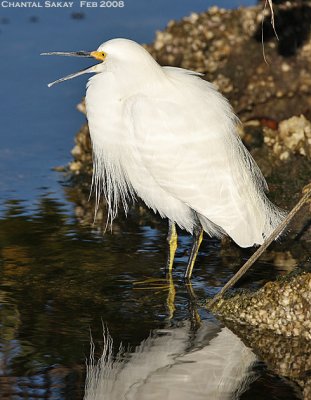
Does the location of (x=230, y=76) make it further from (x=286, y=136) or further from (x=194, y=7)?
(x=194, y=7)

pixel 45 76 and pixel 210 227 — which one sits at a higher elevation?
pixel 45 76

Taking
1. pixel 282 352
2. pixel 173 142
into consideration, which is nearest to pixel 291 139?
pixel 173 142

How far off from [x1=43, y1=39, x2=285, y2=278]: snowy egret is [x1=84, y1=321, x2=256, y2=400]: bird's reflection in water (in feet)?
3.70

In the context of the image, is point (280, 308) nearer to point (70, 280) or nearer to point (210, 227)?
point (210, 227)

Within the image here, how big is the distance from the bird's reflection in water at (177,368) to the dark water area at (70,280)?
2cm

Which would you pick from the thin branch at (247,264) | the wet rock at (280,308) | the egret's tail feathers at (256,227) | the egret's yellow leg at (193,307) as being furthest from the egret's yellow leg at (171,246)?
the wet rock at (280,308)

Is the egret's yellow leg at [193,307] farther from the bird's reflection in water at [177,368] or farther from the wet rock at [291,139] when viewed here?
the wet rock at [291,139]

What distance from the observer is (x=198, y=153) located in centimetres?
751

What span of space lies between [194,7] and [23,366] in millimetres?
10139

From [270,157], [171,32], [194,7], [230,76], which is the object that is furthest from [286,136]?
[194,7]

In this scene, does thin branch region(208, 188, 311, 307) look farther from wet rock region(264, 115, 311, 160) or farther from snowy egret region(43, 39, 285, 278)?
wet rock region(264, 115, 311, 160)

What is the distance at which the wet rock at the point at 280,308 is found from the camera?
6.58 meters

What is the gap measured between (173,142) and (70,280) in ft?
3.83

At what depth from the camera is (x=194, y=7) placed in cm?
1547
